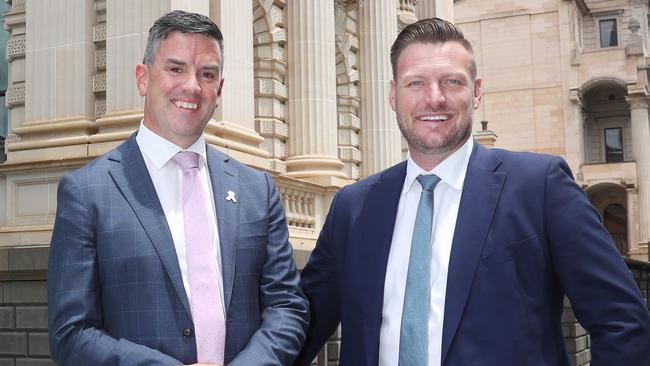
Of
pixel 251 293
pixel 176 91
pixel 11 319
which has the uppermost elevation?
pixel 176 91

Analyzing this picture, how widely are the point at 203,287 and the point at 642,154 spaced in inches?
1828

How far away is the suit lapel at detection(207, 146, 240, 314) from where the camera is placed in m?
3.43

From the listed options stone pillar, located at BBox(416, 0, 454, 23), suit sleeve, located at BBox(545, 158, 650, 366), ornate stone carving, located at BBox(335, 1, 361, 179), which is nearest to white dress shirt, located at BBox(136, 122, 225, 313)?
suit sleeve, located at BBox(545, 158, 650, 366)

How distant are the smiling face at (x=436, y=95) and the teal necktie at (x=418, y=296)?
226 millimetres

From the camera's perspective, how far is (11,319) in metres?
8.26

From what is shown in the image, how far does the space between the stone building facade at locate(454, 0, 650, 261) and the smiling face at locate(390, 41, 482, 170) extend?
44585mm

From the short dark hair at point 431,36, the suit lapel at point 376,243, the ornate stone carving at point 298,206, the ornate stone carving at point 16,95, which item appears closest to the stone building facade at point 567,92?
the ornate stone carving at point 298,206

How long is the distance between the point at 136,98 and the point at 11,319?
162 inches

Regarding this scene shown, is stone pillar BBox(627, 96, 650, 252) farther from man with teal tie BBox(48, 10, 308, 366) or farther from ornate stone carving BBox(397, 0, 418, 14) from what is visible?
man with teal tie BBox(48, 10, 308, 366)

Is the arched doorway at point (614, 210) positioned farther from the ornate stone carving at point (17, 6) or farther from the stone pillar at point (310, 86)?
the ornate stone carving at point (17, 6)

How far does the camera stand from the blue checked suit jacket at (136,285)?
320 cm

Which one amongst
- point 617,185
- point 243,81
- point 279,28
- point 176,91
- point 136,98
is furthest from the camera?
point 617,185

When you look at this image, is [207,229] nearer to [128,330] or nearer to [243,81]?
[128,330]

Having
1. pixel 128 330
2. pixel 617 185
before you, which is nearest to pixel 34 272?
pixel 128 330
